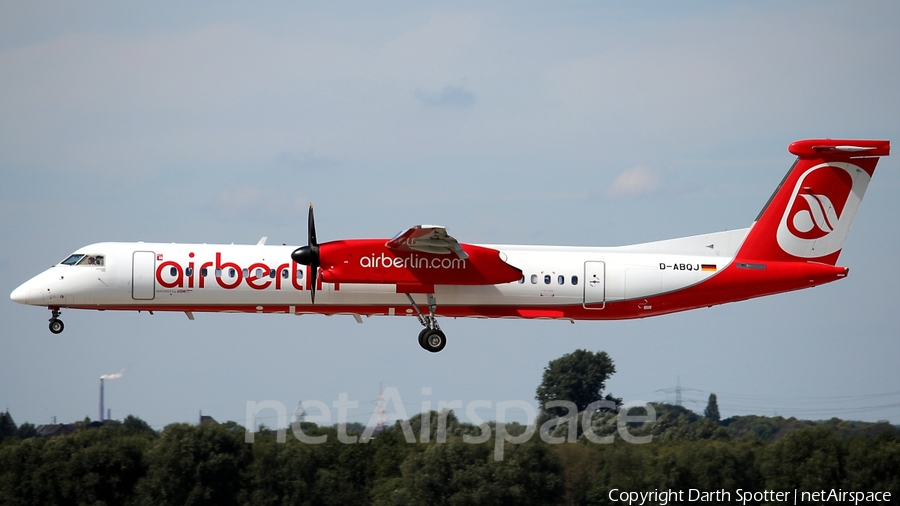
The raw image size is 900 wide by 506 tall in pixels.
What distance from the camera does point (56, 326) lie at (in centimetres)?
2564

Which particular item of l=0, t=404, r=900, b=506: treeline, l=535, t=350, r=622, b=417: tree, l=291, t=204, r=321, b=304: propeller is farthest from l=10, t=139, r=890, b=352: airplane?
l=535, t=350, r=622, b=417: tree

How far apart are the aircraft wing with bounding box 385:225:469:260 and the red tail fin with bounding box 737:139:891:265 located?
23.6 feet

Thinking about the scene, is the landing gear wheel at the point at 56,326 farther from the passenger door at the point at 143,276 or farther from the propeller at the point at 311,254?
the propeller at the point at 311,254

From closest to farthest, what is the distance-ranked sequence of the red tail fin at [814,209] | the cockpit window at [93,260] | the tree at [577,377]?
the cockpit window at [93,260] → the red tail fin at [814,209] → the tree at [577,377]

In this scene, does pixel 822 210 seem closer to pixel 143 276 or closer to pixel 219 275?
pixel 219 275

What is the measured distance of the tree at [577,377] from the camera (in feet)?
191

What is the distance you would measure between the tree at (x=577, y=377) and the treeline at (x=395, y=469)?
21206mm

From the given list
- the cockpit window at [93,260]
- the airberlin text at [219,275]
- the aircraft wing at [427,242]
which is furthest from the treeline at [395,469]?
the aircraft wing at [427,242]

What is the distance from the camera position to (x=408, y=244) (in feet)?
79.1

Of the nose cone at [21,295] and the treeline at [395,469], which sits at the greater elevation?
the nose cone at [21,295]

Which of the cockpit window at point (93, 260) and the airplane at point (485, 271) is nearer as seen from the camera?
the airplane at point (485, 271)

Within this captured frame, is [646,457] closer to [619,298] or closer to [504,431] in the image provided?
[504,431]

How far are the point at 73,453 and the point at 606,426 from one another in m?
21.5

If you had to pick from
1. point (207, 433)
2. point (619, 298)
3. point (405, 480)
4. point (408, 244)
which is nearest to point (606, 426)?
point (405, 480)
